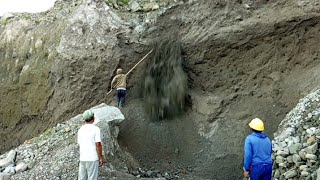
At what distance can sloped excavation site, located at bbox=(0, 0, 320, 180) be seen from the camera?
13172 millimetres

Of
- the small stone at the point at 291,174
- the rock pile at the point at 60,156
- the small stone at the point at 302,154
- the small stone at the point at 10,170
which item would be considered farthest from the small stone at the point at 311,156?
the small stone at the point at 10,170

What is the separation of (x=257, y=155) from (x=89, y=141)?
2.69m

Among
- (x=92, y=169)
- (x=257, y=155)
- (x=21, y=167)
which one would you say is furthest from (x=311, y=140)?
(x=21, y=167)

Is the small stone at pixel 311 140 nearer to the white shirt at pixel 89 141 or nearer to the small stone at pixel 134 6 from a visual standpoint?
the white shirt at pixel 89 141

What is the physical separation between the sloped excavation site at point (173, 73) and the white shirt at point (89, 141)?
148 inches

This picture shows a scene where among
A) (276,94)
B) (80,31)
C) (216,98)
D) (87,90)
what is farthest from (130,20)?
(276,94)

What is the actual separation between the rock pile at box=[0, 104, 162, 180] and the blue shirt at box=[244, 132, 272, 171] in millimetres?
3348

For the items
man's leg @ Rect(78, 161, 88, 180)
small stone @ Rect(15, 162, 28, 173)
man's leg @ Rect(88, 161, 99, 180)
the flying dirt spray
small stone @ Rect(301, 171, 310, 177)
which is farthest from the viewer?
the flying dirt spray

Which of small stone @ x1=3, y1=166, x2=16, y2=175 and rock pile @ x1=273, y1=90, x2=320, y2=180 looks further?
small stone @ x1=3, y1=166, x2=16, y2=175

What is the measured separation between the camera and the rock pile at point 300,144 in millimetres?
8062

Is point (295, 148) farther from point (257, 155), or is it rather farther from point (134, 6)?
point (134, 6)

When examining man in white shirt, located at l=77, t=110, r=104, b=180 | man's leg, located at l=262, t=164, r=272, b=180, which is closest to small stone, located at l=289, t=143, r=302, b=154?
man's leg, located at l=262, t=164, r=272, b=180

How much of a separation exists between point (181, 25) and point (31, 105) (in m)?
6.06

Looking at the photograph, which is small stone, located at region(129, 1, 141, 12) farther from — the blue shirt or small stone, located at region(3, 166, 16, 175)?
the blue shirt
